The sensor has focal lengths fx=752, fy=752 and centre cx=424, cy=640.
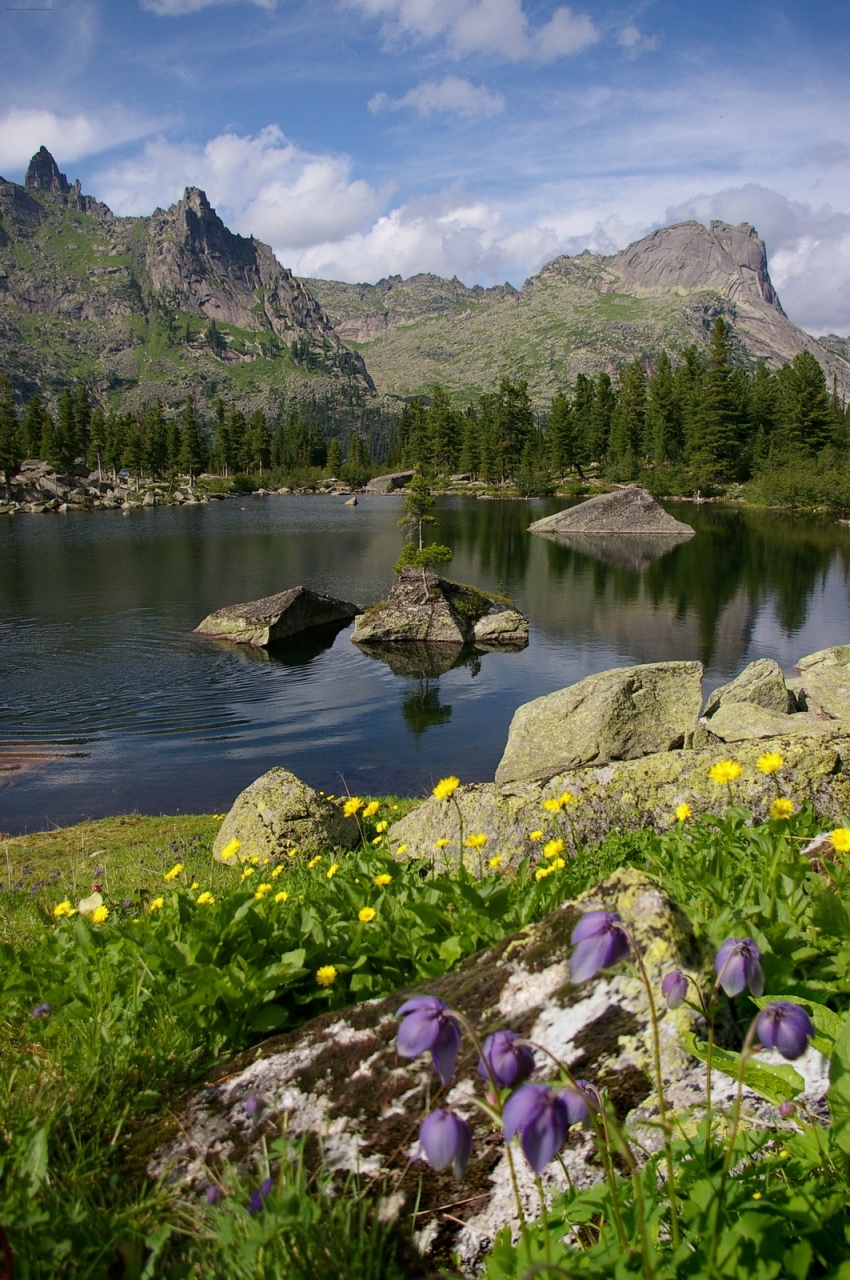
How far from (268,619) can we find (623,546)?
3533 centimetres

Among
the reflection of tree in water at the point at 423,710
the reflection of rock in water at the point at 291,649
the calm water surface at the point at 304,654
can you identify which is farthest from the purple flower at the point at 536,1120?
the reflection of rock in water at the point at 291,649

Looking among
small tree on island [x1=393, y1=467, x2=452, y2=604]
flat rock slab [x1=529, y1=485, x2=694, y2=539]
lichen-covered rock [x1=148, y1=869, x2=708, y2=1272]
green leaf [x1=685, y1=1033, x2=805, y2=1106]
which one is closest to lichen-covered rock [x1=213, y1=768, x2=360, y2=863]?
lichen-covered rock [x1=148, y1=869, x2=708, y2=1272]

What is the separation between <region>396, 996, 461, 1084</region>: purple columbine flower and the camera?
154cm

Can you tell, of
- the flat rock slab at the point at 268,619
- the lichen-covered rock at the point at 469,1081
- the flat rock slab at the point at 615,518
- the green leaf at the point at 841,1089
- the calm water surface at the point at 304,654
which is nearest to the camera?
the green leaf at the point at 841,1089

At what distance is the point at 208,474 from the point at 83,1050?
152 m

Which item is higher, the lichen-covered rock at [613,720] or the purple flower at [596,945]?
the purple flower at [596,945]

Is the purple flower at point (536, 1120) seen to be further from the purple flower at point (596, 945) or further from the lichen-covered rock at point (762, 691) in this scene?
the lichen-covered rock at point (762, 691)

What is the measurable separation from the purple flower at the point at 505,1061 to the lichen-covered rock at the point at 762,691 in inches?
553

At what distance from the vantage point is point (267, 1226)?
1.83 metres

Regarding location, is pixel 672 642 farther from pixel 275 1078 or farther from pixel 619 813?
pixel 275 1078

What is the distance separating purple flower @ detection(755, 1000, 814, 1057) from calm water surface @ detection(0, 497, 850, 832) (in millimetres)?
12905

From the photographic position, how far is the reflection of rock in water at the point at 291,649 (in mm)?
25000

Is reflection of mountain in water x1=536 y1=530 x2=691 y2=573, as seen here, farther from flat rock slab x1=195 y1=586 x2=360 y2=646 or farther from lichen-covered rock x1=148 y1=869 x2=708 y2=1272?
lichen-covered rock x1=148 y1=869 x2=708 y2=1272

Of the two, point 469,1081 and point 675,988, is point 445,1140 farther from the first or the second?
point 469,1081
